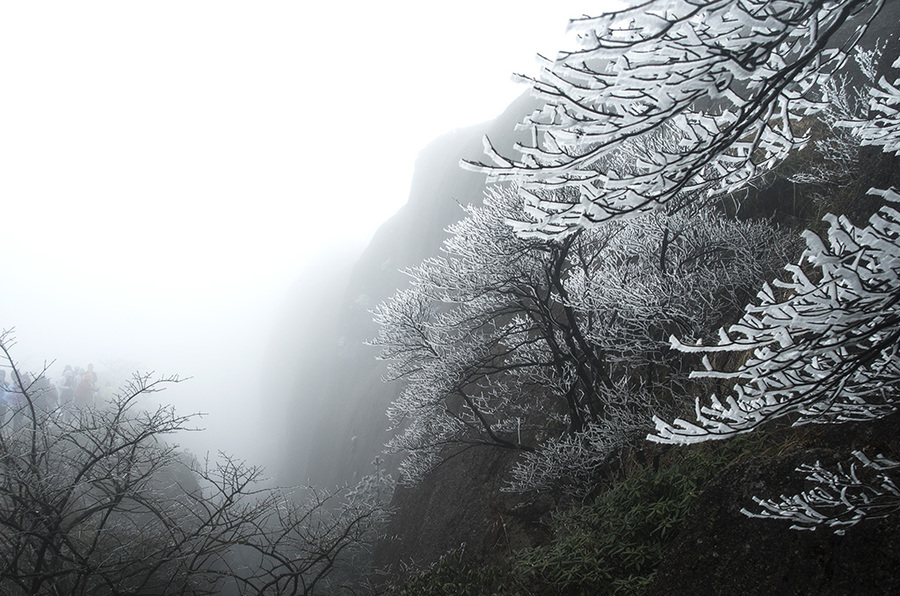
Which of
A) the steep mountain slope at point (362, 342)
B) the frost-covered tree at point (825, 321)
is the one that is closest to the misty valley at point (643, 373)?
the frost-covered tree at point (825, 321)

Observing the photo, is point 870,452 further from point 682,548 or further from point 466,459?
point 466,459

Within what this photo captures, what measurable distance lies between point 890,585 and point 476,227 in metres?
7.55

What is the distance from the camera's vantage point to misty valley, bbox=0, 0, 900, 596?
1910 mm

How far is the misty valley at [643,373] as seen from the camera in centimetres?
191

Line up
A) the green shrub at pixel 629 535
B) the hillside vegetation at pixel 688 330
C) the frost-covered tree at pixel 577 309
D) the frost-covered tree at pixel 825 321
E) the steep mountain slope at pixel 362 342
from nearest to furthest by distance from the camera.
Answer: the frost-covered tree at pixel 825 321 → the hillside vegetation at pixel 688 330 → the green shrub at pixel 629 535 → the frost-covered tree at pixel 577 309 → the steep mountain slope at pixel 362 342

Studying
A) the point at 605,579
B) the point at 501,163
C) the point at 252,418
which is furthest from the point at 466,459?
the point at 252,418

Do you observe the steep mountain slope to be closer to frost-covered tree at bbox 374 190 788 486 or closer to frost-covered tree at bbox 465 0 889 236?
frost-covered tree at bbox 374 190 788 486

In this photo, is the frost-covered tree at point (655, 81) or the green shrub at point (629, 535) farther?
the green shrub at point (629, 535)

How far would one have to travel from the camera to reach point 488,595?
5.89 m

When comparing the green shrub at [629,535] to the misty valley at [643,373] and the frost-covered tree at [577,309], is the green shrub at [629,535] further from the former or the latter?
the frost-covered tree at [577,309]

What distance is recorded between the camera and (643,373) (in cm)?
934

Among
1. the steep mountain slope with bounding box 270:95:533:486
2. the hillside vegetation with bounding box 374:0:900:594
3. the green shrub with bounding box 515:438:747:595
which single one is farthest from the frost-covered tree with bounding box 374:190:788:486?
the steep mountain slope with bounding box 270:95:533:486

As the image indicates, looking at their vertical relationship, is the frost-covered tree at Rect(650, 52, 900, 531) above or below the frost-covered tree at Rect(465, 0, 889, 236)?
below

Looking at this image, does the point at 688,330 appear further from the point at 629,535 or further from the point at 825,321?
the point at 825,321
